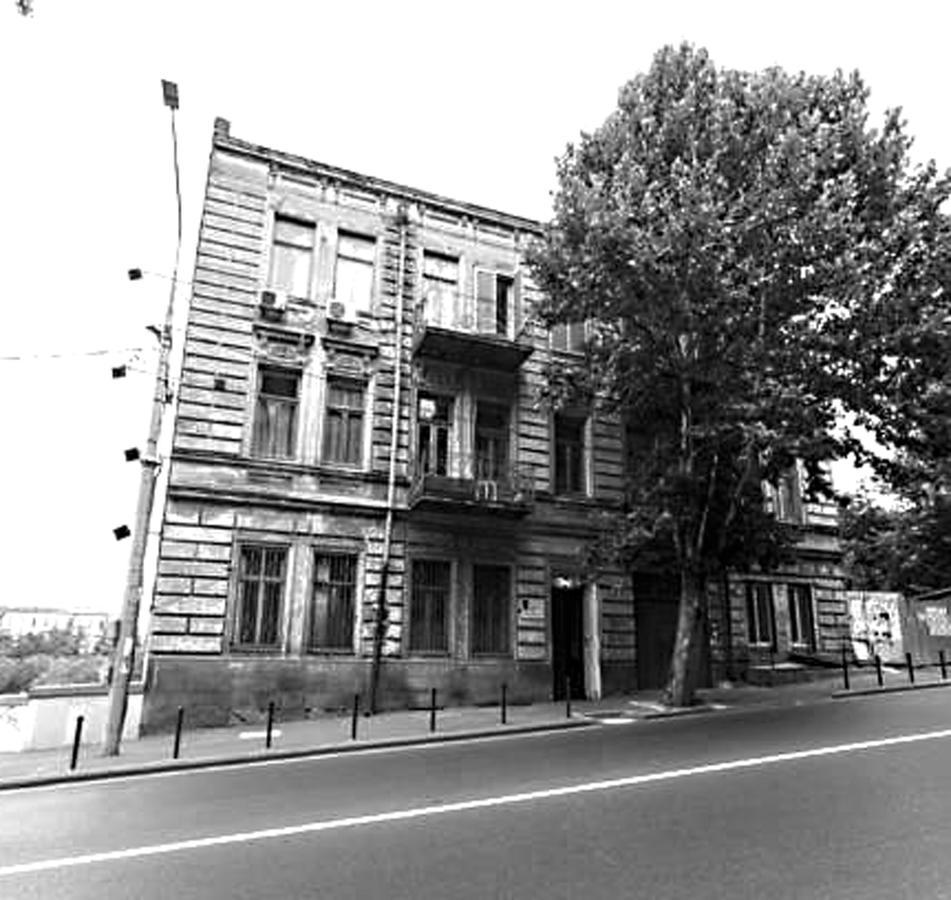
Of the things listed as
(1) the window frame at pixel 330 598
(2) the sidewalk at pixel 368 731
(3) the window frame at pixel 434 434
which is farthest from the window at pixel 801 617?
(1) the window frame at pixel 330 598

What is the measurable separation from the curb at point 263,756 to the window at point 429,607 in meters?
4.13

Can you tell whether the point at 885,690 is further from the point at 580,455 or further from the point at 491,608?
the point at 491,608

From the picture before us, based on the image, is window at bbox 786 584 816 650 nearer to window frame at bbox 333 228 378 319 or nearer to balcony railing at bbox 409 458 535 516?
balcony railing at bbox 409 458 535 516

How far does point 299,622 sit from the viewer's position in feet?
57.8

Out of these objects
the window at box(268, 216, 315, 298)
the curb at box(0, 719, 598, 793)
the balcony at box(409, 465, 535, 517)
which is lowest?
the curb at box(0, 719, 598, 793)

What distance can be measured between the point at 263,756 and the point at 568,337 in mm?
14172

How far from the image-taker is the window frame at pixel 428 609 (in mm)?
18625

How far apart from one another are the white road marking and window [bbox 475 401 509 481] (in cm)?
1149

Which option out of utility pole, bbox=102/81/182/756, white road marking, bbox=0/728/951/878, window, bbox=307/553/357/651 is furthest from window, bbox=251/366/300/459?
white road marking, bbox=0/728/951/878

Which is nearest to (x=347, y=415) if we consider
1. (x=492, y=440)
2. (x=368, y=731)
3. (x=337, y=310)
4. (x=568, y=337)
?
(x=337, y=310)

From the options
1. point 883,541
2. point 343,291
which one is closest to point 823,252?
point 343,291

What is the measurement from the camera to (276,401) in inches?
742

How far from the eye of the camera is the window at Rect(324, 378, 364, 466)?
19109 millimetres

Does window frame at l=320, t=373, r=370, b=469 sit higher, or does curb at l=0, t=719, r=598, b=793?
window frame at l=320, t=373, r=370, b=469
